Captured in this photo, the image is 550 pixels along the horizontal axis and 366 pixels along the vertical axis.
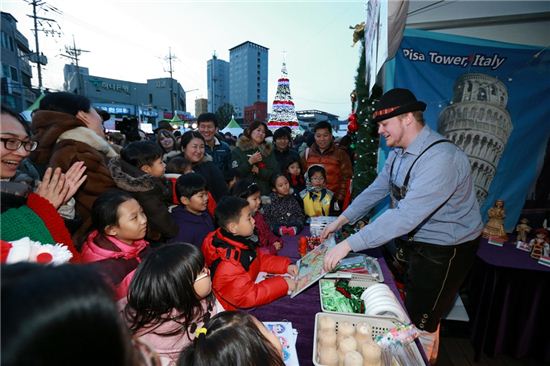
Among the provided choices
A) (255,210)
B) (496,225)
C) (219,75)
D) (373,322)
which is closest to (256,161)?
(255,210)

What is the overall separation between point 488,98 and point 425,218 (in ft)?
9.82

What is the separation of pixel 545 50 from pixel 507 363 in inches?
149

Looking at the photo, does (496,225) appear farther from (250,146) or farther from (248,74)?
(248,74)

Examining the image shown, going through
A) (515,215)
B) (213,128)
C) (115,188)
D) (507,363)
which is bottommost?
(507,363)

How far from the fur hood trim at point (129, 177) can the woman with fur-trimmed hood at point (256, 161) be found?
202 centimetres

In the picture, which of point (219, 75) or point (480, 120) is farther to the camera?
point (219, 75)

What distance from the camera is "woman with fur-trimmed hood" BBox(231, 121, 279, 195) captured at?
14.0 ft

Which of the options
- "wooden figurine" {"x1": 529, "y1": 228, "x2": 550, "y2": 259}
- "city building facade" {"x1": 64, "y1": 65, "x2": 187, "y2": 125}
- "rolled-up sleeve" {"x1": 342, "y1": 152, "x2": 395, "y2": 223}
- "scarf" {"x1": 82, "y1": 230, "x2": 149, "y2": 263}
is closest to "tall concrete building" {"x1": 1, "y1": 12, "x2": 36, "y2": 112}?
"city building facade" {"x1": 64, "y1": 65, "x2": 187, "y2": 125}

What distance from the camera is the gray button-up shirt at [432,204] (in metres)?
1.82

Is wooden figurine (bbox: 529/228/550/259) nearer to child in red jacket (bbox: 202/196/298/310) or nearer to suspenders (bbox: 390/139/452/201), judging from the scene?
suspenders (bbox: 390/139/452/201)

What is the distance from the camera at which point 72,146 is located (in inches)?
75.1

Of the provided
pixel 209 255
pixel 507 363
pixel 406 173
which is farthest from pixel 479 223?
pixel 209 255

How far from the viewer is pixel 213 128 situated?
4.26m

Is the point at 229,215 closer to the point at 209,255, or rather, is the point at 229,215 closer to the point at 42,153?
the point at 209,255
